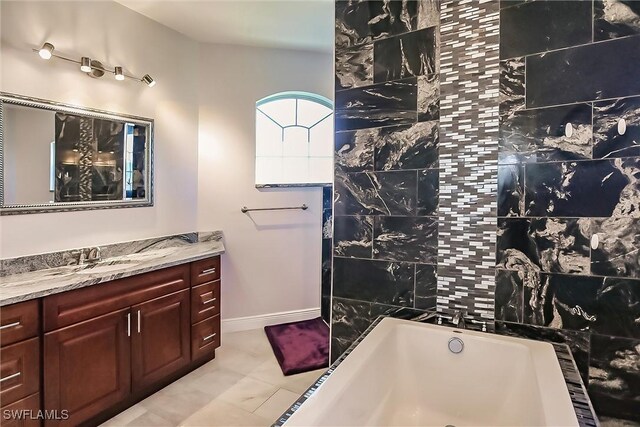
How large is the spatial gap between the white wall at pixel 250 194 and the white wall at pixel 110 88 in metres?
0.16

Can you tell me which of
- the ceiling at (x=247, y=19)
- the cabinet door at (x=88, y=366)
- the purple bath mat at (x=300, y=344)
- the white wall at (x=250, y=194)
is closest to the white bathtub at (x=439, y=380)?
the purple bath mat at (x=300, y=344)

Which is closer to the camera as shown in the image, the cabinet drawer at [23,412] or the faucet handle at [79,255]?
the cabinet drawer at [23,412]

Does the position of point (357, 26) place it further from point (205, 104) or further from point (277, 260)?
point (277, 260)

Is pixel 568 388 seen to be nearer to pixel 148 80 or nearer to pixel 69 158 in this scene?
pixel 69 158

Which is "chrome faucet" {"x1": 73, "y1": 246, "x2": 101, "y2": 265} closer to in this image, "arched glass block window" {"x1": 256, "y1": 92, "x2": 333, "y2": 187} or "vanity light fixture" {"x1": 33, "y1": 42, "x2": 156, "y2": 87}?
"vanity light fixture" {"x1": 33, "y1": 42, "x2": 156, "y2": 87}

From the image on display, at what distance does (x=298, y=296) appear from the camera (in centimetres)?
365

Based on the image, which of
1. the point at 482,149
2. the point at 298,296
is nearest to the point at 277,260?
the point at 298,296

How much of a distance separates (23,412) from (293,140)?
2854 millimetres

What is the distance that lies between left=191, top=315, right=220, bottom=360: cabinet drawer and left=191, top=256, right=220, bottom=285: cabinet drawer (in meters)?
0.32

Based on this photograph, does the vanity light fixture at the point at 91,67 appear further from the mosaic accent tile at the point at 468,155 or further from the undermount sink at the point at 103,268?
the mosaic accent tile at the point at 468,155

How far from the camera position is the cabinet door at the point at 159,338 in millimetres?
2146

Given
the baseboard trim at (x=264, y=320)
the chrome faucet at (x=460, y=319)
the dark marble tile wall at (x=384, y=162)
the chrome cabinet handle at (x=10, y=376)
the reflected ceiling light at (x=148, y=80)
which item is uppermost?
the reflected ceiling light at (x=148, y=80)

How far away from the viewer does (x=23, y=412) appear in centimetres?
161

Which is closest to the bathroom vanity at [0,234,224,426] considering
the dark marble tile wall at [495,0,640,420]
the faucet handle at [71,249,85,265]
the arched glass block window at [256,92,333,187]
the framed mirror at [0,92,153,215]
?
the faucet handle at [71,249,85,265]
